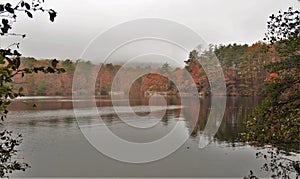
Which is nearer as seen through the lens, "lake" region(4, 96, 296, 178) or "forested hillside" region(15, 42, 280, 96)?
"lake" region(4, 96, 296, 178)

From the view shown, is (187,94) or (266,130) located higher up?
(187,94)

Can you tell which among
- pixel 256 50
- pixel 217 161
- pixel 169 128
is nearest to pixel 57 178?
pixel 217 161

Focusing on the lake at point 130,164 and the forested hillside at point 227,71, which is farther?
the forested hillside at point 227,71

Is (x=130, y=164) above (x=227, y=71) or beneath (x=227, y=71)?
beneath

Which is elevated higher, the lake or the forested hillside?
the forested hillside

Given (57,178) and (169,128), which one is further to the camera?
(169,128)

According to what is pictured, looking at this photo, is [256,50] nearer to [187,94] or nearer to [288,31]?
[187,94]

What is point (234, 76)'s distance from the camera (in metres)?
43.3

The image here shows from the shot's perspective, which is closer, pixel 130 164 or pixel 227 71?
pixel 130 164

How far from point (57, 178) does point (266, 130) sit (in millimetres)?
6536

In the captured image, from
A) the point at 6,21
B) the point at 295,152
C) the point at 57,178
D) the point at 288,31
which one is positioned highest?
the point at 288,31

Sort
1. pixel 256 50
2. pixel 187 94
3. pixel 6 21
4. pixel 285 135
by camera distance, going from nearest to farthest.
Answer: pixel 6 21, pixel 285 135, pixel 256 50, pixel 187 94

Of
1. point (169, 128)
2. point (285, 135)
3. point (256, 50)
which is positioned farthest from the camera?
point (256, 50)

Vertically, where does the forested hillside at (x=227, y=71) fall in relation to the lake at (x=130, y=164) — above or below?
above
